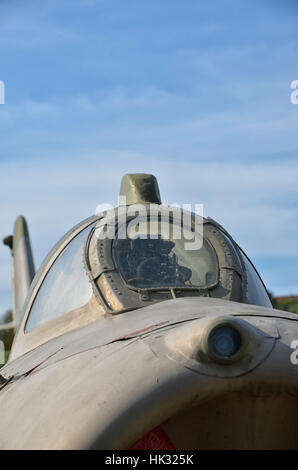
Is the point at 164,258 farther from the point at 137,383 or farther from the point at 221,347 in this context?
the point at 137,383

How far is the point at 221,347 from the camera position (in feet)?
14.4

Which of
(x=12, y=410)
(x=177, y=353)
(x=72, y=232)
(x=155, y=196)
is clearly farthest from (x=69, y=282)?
(x=177, y=353)

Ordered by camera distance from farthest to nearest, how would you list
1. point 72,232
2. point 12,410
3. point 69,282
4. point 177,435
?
point 72,232 → point 69,282 → point 12,410 → point 177,435

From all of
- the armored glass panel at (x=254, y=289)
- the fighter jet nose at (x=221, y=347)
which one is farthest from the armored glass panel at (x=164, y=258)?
the fighter jet nose at (x=221, y=347)

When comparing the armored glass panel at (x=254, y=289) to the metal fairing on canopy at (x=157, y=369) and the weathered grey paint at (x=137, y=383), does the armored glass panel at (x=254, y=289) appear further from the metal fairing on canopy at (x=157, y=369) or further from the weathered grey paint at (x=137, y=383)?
the weathered grey paint at (x=137, y=383)

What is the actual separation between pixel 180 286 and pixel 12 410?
1.88 meters

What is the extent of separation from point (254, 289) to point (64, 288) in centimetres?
160

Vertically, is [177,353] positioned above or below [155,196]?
below

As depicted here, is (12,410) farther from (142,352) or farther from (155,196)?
(155,196)

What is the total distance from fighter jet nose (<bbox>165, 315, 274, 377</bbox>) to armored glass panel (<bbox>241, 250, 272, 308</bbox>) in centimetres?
224

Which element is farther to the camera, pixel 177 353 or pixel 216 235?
pixel 216 235

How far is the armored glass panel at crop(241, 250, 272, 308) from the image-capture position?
6774mm

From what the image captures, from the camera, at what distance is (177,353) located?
4422 millimetres
